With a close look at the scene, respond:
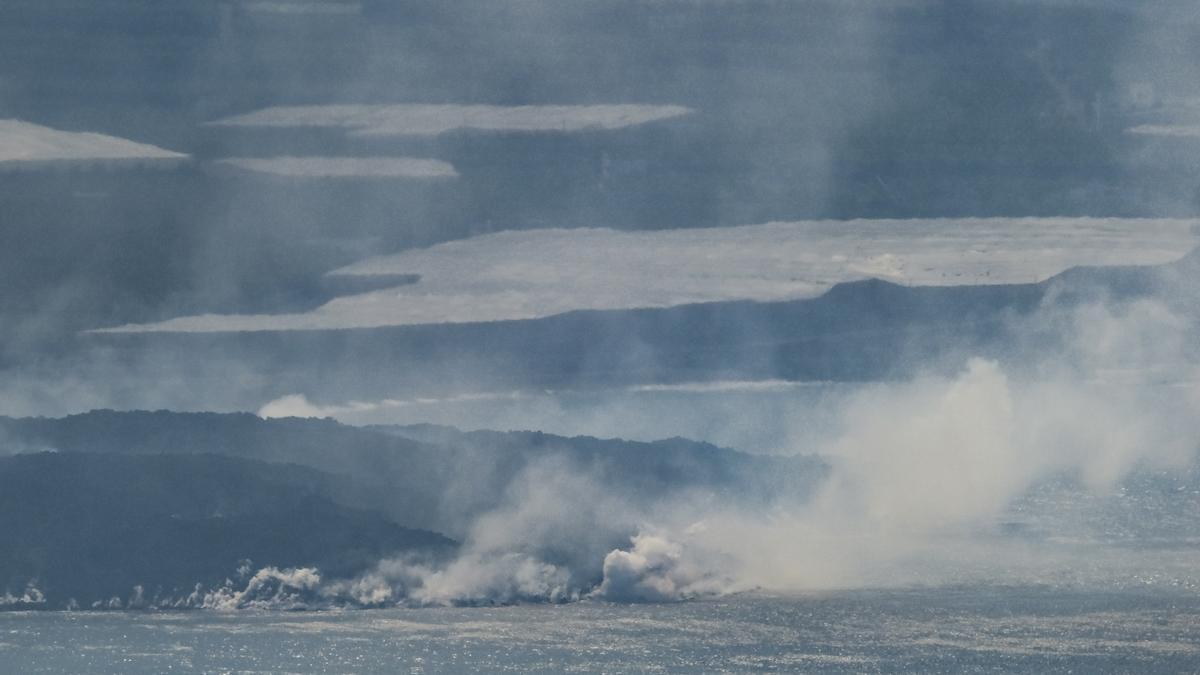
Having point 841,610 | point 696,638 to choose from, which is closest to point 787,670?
point 696,638

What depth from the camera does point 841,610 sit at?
172m

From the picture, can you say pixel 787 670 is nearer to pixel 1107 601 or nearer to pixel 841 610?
pixel 841 610

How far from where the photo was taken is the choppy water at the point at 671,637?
139750mm

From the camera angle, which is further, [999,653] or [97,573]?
[97,573]

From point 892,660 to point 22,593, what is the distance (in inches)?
3504

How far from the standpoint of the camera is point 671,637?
156m

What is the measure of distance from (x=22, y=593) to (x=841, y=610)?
7412 centimetres

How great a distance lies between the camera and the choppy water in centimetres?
13975

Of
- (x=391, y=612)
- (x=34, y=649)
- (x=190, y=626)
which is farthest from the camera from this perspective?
(x=391, y=612)

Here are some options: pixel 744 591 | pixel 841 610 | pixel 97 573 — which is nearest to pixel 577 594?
pixel 744 591

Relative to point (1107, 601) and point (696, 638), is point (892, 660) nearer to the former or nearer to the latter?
point (696, 638)

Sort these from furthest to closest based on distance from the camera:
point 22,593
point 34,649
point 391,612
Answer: point 22,593 < point 391,612 < point 34,649

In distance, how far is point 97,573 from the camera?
200 m

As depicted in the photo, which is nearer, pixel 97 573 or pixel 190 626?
pixel 190 626
